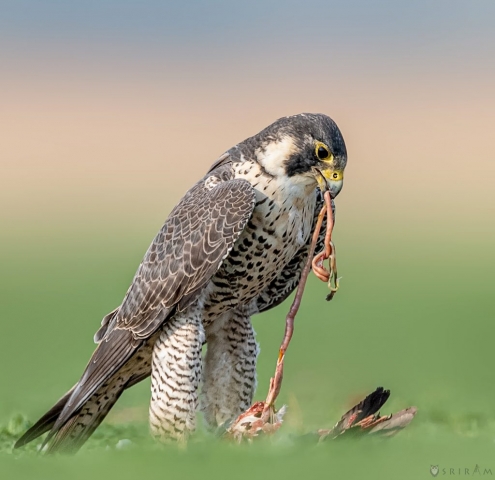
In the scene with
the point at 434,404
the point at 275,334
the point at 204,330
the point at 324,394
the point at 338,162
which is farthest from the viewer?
the point at 275,334

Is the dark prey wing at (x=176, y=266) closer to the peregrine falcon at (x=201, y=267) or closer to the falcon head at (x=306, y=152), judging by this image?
the peregrine falcon at (x=201, y=267)

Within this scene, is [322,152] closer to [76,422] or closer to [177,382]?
[177,382]

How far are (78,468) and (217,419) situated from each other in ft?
7.52

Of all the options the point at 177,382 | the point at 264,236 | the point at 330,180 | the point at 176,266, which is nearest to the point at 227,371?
the point at 177,382

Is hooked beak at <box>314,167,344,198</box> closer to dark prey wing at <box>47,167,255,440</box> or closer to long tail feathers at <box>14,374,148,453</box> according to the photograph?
dark prey wing at <box>47,167,255,440</box>

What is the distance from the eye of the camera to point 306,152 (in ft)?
23.0

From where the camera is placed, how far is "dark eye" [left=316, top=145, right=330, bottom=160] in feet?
22.8

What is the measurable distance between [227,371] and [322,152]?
1.60m

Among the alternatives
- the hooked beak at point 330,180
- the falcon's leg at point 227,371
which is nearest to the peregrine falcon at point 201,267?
the hooked beak at point 330,180

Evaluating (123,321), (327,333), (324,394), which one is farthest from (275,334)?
(123,321)

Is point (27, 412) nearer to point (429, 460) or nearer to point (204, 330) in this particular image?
point (204, 330)

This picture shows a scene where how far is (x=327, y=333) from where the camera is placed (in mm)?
14188

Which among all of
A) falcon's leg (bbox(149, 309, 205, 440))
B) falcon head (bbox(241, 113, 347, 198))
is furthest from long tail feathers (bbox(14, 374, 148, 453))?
falcon head (bbox(241, 113, 347, 198))

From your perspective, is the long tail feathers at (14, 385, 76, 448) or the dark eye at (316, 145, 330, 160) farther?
the long tail feathers at (14, 385, 76, 448)
